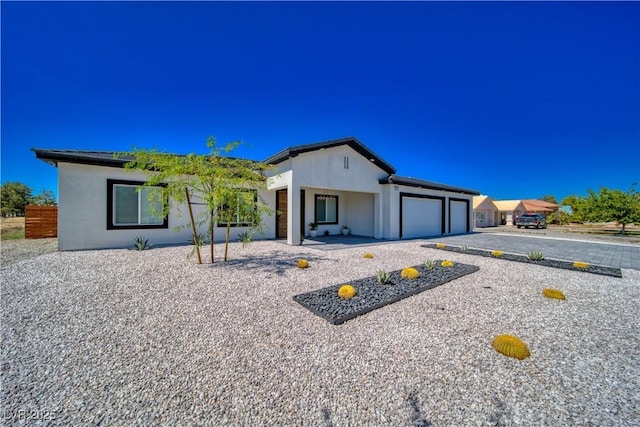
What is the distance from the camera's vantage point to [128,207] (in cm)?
981

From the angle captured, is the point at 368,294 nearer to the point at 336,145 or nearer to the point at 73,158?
the point at 336,145

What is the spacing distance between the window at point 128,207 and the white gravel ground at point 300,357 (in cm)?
446

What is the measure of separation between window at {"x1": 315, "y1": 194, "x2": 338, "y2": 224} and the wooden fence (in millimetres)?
14200

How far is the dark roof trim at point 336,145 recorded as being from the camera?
1038 centimetres

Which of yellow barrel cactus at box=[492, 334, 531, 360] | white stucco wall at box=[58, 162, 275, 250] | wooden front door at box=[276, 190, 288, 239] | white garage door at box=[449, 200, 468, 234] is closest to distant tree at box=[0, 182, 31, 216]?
white stucco wall at box=[58, 162, 275, 250]

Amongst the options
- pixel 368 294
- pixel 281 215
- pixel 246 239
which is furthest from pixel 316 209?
pixel 368 294

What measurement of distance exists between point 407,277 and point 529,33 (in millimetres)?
11138

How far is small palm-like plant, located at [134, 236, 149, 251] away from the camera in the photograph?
8922mm

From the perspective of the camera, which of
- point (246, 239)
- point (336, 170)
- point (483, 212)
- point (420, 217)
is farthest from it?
point (483, 212)

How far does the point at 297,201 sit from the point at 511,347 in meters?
8.86

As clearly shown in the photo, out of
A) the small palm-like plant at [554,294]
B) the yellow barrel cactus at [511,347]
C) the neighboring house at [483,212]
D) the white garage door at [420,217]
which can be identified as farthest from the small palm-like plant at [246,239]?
the neighboring house at [483,212]

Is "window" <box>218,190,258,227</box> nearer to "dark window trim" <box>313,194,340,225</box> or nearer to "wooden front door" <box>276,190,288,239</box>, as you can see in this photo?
"wooden front door" <box>276,190,288,239</box>

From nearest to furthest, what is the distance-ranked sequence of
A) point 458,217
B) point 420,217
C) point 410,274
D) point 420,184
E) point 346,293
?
point 346,293 → point 410,274 → point 420,184 → point 420,217 → point 458,217

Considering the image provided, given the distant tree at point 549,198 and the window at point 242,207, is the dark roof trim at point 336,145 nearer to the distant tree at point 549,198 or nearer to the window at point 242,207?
the window at point 242,207
